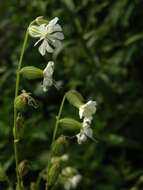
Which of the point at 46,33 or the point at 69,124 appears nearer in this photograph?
the point at 46,33

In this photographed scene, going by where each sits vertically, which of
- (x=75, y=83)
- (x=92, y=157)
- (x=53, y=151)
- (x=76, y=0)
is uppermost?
(x=76, y=0)

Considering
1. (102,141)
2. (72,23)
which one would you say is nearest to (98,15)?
(72,23)

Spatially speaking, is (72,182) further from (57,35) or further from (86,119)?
(57,35)

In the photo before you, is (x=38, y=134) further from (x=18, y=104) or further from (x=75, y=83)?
A: (x=18, y=104)

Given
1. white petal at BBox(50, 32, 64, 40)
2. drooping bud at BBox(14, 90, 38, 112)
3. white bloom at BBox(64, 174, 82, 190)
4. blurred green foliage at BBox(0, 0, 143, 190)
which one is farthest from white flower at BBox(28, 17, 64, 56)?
blurred green foliage at BBox(0, 0, 143, 190)

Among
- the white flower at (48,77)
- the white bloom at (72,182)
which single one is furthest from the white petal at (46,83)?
the white bloom at (72,182)

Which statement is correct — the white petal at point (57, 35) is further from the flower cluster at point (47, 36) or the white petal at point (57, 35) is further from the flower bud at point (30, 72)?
the flower bud at point (30, 72)

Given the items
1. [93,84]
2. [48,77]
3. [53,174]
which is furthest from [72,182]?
[48,77]

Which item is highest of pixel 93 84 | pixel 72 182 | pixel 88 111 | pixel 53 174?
pixel 93 84
